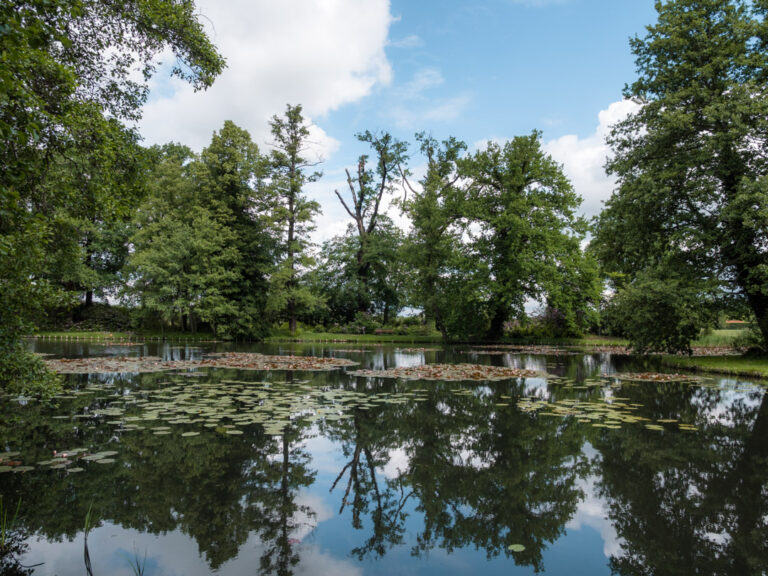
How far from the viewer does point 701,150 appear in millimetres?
12852

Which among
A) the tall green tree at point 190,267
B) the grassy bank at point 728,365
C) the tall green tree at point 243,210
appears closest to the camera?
the grassy bank at point 728,365

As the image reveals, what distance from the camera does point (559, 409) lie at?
6219 millimetres

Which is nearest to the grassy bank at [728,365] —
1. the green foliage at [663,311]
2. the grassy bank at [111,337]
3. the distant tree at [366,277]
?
the green foliage at [663,311]

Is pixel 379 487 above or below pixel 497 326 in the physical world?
below

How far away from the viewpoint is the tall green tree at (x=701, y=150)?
1213 cm

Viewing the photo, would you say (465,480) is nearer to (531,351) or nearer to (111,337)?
(531,351)

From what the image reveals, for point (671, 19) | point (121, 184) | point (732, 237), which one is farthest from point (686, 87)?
point (121, 184)

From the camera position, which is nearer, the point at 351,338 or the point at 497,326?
the point at 497,326

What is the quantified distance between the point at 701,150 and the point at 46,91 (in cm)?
1567

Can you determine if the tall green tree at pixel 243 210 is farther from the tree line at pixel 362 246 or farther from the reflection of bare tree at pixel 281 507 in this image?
the reflection of bare tree at pixel 281 507

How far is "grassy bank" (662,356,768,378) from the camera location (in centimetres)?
1055

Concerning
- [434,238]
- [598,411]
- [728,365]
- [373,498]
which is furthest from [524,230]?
[373,498]

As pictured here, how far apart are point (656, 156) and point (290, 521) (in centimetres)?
1624

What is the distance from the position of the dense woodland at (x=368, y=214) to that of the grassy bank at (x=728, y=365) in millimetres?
677
